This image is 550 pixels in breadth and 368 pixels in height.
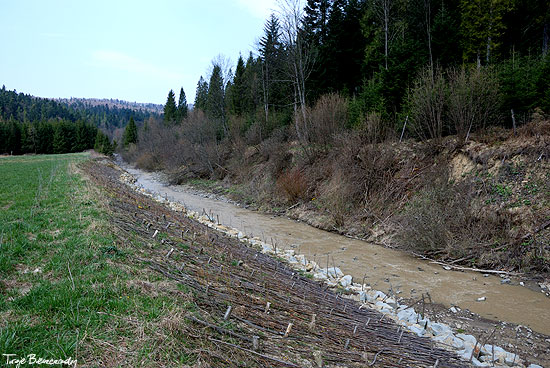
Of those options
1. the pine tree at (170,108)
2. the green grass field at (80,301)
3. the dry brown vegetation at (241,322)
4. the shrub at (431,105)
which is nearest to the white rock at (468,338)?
the dry brown vegetation at (241,322)

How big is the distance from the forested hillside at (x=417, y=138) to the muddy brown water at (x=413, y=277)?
866 mm

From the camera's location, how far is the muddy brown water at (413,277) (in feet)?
22.2

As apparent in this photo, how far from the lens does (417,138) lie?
15180 millimetres

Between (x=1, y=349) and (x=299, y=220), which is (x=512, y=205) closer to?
(x=299, y=220)

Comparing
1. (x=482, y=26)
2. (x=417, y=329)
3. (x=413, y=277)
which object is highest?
(x=482, y=26)

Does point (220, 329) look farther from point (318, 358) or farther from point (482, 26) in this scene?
point (482, 26)

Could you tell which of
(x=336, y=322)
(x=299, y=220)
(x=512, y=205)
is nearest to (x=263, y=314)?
(x=336, y=322)

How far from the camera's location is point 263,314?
4238 mm

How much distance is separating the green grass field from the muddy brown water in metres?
5.97

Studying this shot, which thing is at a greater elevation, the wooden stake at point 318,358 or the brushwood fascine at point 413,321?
the wooden stake at point 318,358

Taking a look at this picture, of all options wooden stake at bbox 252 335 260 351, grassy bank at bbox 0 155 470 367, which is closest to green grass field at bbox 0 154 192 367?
grassy bank at bbox 0 155 470 367

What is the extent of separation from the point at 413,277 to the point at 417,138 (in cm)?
874

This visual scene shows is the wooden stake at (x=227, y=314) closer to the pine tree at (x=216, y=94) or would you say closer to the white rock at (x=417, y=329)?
the white rock at (x=417, y=329)

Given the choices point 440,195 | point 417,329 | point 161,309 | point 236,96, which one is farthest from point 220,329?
→ point 236,96
